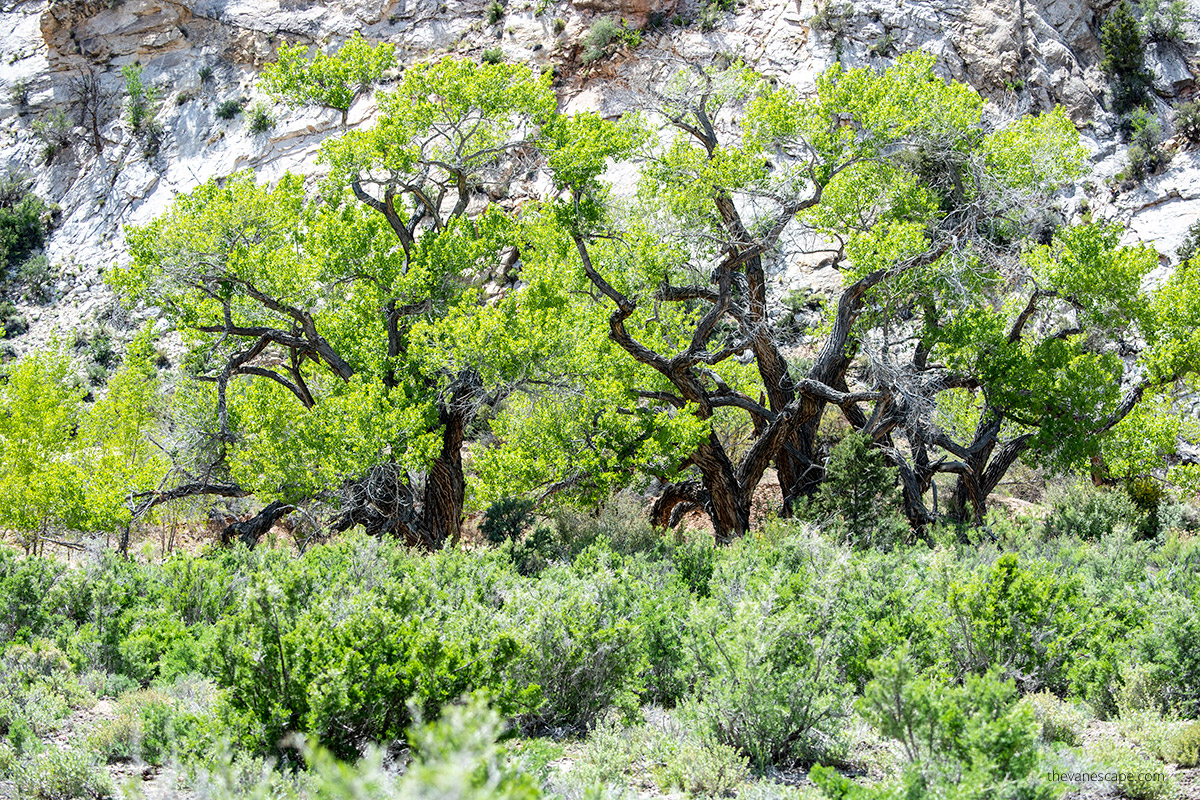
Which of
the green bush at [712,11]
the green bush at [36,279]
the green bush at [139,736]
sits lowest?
the green bush at [36,279]

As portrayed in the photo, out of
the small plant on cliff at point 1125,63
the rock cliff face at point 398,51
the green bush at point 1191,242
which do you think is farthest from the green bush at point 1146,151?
the green bush at point 1191,242

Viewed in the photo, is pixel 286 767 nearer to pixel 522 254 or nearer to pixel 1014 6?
pixel 522 254

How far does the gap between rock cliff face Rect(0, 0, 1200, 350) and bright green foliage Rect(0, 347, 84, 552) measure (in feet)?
45.6

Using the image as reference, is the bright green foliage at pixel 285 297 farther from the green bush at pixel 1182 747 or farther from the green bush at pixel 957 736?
the green bush at pixel 1182 747

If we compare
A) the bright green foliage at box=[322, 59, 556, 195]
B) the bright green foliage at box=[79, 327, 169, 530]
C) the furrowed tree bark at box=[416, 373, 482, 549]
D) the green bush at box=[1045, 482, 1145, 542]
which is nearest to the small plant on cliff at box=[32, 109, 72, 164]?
the bright green foliage at box=[79, 327, 169, 530]

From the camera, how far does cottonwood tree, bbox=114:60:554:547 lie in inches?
480

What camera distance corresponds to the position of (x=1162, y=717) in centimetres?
561

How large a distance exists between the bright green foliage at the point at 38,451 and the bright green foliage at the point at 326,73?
736 centimetres

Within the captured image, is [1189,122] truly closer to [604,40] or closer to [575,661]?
[604,40]

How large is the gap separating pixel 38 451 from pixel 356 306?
888 centimetres

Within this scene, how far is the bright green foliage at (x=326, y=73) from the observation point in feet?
45.9

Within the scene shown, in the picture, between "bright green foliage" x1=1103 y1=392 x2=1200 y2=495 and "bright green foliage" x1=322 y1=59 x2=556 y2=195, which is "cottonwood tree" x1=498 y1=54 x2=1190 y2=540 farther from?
"bright green foliage" x1=322 y1=59 x2=556 y2=195

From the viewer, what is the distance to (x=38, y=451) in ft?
57.2

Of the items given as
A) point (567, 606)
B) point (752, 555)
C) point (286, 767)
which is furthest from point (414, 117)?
point (286, 767)
